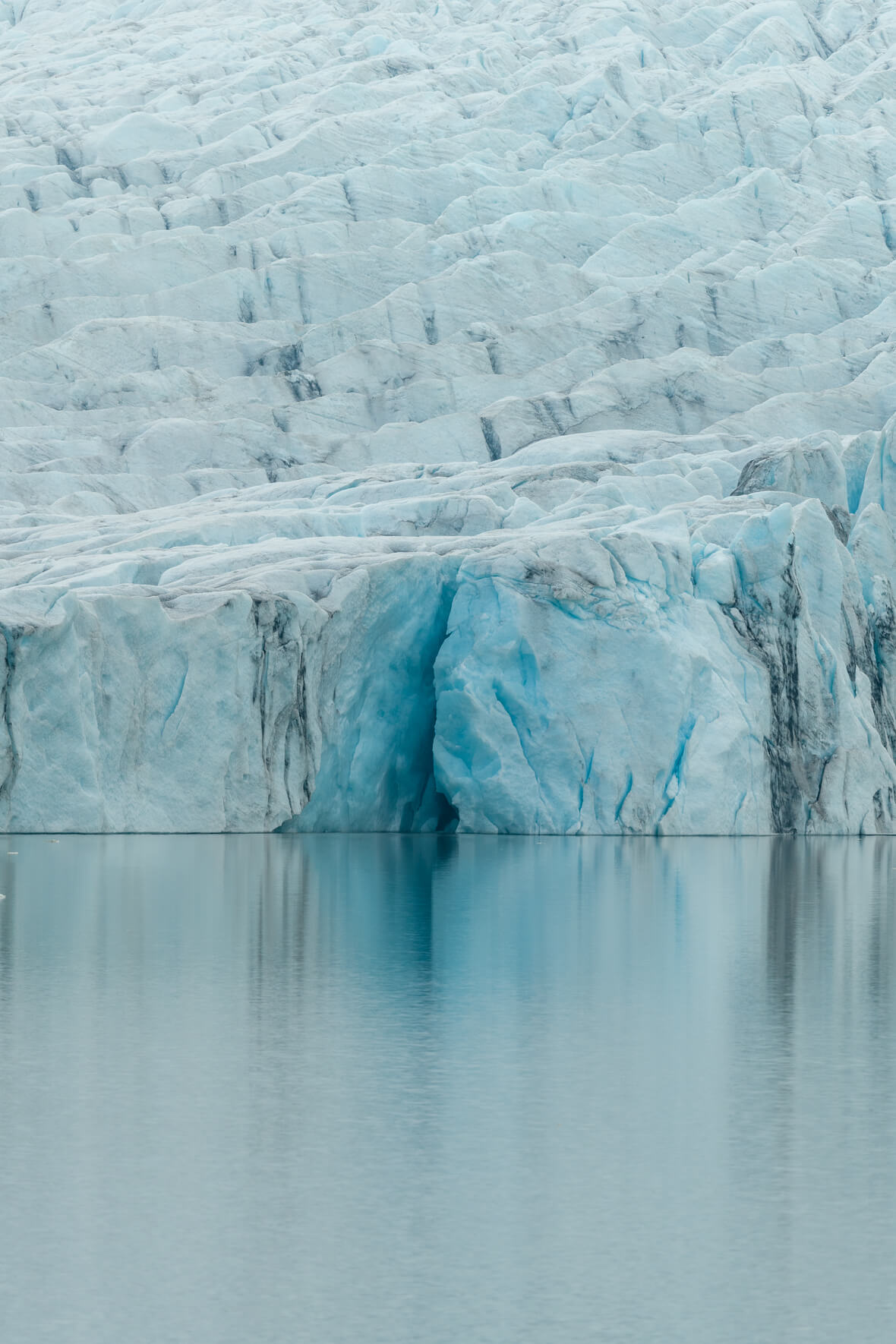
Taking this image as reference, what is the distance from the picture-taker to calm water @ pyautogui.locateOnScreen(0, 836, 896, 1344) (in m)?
5.57

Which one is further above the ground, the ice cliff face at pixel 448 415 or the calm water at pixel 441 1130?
the ice cliff face at pixel 448 415

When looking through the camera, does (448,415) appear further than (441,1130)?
Yes

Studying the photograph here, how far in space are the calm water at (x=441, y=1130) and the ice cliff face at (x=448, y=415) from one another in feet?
34.8

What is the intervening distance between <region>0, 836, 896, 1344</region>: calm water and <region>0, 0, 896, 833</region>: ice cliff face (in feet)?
34.8

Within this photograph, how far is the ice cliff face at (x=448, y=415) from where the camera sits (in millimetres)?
26000

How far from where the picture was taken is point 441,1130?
299 inches

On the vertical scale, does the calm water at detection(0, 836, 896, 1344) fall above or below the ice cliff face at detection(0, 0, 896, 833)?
below

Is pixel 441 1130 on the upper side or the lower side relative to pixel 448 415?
lower

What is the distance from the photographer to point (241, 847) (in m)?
23.3

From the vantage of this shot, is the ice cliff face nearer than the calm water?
No

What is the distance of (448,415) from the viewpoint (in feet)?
137

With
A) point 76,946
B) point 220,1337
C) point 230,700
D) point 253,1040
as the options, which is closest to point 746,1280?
point 220,1337

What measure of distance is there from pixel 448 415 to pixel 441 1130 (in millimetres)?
35013

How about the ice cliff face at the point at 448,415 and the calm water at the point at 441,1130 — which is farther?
the ice cliff face at the point at 448,415
